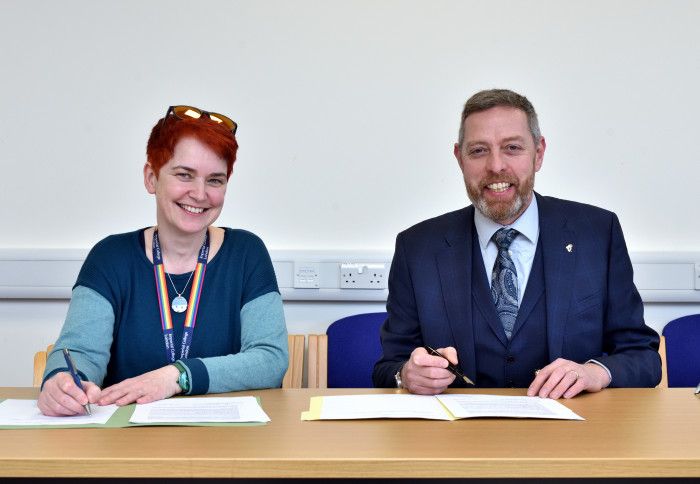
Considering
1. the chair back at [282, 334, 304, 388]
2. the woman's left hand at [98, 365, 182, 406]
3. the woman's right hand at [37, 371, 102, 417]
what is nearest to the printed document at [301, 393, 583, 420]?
the woman's left hand at [98, 365, 182, 406]

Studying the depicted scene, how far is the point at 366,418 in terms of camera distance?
160cm

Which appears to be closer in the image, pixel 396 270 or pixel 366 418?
pixel 366 418

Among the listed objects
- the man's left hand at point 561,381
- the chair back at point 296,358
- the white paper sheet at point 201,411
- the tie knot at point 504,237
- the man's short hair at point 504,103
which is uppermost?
the man's short hair at point 504,103

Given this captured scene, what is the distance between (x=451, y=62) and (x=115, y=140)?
5.20ft

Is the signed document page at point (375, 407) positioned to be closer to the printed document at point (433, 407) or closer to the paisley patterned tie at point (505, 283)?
the printed document at point (433, 407)

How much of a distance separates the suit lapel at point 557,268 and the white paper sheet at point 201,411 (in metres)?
0.94

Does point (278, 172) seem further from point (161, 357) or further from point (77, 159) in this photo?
point (161, 357)

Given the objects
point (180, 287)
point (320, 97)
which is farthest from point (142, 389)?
point (320, 97)

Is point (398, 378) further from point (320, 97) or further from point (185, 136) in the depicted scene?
point (320, 97)

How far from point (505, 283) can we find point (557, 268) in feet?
0.54

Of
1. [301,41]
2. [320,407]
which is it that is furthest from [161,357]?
[301,41]

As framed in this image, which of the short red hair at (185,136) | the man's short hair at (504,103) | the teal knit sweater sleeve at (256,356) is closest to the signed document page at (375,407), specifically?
the teal knit sweater sleeve at (256,356)

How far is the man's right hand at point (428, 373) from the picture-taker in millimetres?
1854

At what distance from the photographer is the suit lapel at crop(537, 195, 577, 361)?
2.26 metres
